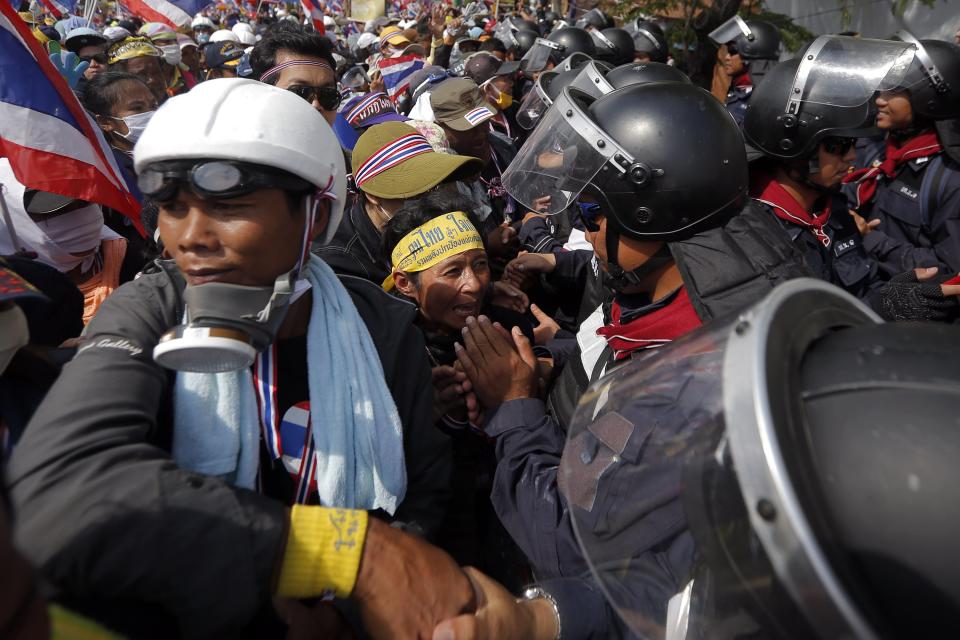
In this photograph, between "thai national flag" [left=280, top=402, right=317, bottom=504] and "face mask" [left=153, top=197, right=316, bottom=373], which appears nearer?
"face mask" [left=153, top=197, right=316, bottom=373]

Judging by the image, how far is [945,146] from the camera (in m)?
4.07

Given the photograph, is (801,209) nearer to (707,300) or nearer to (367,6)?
(707,300)

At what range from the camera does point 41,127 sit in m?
2.56

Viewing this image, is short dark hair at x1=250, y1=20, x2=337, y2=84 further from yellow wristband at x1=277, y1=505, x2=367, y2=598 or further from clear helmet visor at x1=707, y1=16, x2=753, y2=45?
clear helmet visor at x1=707, y1=16, x2=753, y2=45

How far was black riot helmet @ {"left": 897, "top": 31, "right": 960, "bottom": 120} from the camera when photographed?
13.9 ft

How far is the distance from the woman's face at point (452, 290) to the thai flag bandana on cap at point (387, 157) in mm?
889

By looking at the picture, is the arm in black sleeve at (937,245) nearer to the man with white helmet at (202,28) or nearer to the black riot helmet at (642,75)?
the black riot helmet at (642,75)

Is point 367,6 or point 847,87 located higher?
point 847,87

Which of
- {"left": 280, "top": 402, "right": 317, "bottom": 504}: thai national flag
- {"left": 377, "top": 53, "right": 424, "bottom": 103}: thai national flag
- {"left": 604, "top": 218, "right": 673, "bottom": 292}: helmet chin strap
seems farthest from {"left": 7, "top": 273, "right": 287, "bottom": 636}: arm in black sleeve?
{"left": 377, "top": 53, "right": 424, "bottom": 103}: thai national flag

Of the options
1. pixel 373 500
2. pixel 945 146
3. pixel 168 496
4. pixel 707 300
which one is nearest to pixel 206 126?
pixel 168 496

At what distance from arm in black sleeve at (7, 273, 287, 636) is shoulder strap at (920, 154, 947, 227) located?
462 centimetres

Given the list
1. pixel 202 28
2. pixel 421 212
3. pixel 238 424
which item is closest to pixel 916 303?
pixel 421 212

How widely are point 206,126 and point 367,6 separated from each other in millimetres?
16678

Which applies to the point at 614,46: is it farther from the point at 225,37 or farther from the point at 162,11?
the point at 225,37
